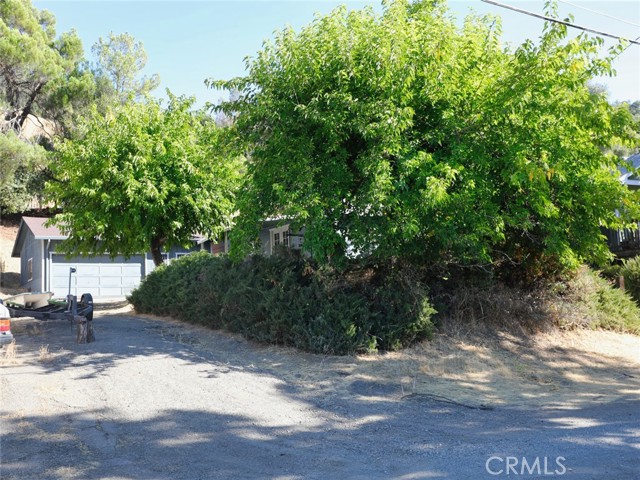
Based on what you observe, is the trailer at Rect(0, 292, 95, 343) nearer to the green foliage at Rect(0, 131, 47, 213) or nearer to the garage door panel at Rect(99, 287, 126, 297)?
the garage door panel at Rect(99, 287, 126, 297)

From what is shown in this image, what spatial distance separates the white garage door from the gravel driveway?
58.2 ft

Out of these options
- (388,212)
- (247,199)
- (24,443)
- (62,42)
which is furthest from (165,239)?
(62,42)

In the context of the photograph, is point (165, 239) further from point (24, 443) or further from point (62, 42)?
point (62, 42)

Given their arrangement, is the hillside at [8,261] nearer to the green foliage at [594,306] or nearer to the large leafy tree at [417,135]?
the large leafy tree at [417,135]

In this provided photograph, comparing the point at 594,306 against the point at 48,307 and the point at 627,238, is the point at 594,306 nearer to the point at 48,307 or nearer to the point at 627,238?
Answer: the point at 627,238

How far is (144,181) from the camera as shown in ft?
59.1

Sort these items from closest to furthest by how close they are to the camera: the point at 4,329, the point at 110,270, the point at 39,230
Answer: the point at 4,329, the point at 39,230, the point at 110,270

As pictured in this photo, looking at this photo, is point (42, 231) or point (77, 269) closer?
point (42, 231)

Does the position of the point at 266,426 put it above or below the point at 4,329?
below

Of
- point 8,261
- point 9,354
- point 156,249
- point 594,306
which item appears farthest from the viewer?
point 8,261

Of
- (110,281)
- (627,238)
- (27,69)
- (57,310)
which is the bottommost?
(57,310)

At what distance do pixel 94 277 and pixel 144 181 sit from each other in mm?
11506

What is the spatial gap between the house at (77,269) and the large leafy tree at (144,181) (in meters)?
6.65

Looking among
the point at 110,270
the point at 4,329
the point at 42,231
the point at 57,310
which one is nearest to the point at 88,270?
the point at 110,270
